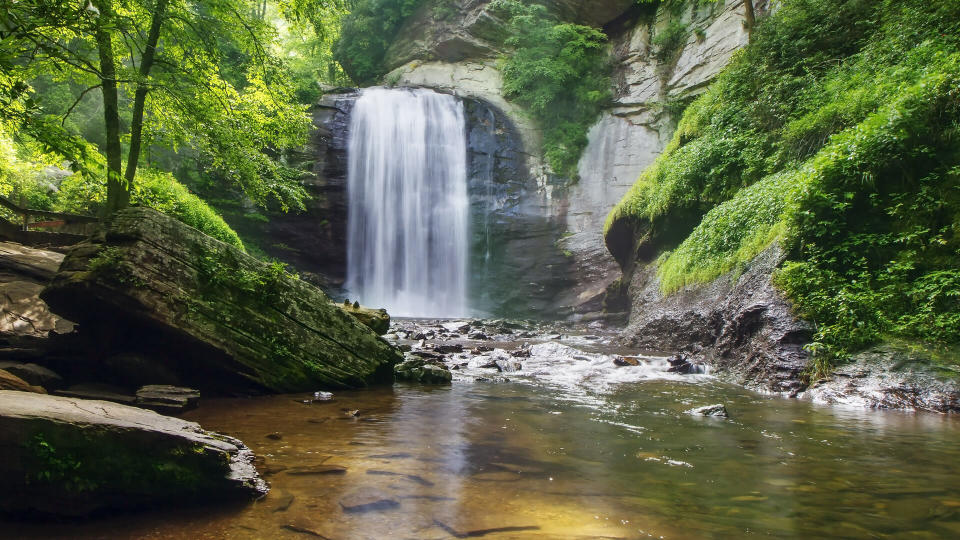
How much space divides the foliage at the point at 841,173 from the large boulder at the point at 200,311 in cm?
659

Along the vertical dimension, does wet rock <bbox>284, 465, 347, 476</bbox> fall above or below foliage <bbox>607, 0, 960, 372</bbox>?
below

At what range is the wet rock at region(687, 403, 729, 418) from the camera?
218 inches

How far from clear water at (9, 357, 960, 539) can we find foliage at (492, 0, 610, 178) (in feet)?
63.7

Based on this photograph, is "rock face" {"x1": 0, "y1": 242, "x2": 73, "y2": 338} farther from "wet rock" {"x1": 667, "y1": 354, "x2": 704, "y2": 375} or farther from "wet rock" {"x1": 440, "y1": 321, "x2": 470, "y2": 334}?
"wet rock" {"x1": 440, "y1": 321, "x2": 470, "y2": 334}

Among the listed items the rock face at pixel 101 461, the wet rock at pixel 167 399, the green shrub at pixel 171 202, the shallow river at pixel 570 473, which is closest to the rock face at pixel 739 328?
the shallow river at pixel 570 473

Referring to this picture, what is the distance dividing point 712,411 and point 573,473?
285 centimetres

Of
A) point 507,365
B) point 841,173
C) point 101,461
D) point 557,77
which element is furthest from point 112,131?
point 557,77

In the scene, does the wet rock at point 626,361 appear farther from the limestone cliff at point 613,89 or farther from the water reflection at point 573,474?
the limestone cliff at point 613,89

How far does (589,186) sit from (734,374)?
15868 millimetres

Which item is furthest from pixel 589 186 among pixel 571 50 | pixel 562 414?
pixel 562 414

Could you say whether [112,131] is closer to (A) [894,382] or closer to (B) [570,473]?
A: (B) [570,473]

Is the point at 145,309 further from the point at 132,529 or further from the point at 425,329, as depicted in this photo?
the point at 425,329

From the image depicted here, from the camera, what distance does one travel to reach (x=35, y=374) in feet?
15.9

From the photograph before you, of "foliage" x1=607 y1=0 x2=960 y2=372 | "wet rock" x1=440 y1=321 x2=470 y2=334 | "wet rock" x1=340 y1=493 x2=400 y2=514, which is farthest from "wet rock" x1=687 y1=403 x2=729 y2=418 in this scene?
"wet rock" x1=440 y1=321 x2=470 y2=334
